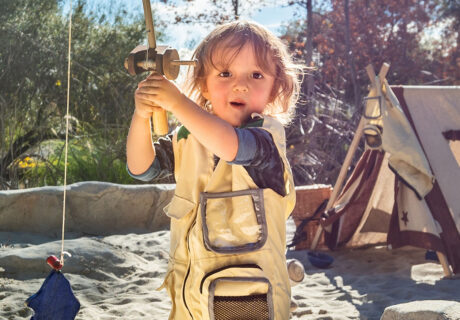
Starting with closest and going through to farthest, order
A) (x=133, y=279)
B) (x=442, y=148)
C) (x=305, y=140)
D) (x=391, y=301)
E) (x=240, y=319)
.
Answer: (x=240, y=319)
(x=391, y=301)
(x=133, y=279)
(x=442, y=148)
(x=305, y=140)

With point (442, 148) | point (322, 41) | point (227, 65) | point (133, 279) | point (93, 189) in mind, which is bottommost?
point (133, 279)

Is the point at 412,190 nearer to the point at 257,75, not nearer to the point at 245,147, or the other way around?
the point at 257,75

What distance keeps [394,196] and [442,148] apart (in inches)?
20.9

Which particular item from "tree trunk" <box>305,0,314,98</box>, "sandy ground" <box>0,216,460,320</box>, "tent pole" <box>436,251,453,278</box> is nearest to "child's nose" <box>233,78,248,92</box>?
"sandy ground" <box>0,216,460,320</box>

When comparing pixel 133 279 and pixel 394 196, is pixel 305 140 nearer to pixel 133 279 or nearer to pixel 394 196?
pixel 394 196

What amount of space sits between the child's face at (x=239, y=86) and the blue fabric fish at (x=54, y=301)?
687 millimetres

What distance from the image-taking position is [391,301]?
399cm

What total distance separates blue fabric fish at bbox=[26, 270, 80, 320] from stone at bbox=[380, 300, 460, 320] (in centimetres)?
128

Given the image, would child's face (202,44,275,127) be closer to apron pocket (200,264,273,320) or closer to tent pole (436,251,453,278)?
apron pocket (200,264,273,320)

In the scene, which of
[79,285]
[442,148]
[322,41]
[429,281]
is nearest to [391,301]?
[429,281]

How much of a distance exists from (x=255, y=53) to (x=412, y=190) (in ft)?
10.8

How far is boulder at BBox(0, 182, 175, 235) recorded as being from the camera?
550 centimetres

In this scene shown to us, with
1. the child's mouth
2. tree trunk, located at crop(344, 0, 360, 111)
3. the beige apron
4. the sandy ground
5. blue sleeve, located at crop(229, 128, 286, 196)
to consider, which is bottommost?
the sandy ground

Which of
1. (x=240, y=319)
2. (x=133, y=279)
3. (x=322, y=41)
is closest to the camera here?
(x=240, y=319)
